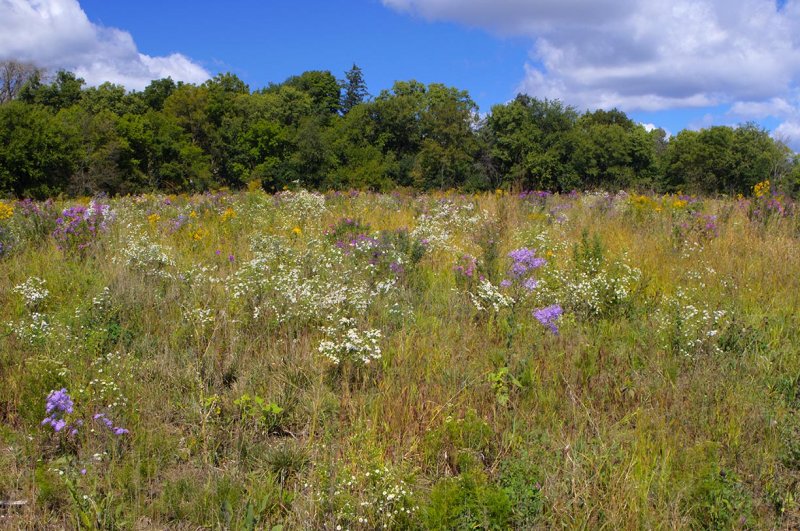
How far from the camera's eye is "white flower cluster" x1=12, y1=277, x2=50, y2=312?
14.7 ft

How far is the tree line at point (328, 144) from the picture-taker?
46.8 metres

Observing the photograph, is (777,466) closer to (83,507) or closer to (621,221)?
(83,507)

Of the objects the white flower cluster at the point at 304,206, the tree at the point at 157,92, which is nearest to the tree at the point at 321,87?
the tree at the point at 157,92

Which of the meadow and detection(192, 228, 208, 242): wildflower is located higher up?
detection(192, 228, 208, 242): wildflower

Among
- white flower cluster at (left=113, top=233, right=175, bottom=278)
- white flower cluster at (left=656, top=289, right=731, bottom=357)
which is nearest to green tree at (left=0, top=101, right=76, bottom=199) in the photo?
white flower cluster at (left=113, top=233, right=175, bottom=278)

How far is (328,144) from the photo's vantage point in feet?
184

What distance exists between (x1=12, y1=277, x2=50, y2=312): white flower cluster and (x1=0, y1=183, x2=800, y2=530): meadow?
3cm

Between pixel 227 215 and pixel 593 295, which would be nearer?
pixel 593 295

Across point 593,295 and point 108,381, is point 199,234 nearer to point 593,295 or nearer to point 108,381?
point 108,381

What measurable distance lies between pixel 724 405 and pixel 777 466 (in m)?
0.38

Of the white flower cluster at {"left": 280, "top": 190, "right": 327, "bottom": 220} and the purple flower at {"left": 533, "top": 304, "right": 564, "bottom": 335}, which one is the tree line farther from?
the purple flower at {"left": 533, "top": 304, "right": 564, "bottom": 335}

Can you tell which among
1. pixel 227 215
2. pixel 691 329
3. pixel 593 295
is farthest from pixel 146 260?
pixel 691 329

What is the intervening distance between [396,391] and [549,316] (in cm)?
145

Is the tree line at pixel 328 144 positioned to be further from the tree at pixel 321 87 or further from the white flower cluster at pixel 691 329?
the white flower cluster at pixel 691 329
